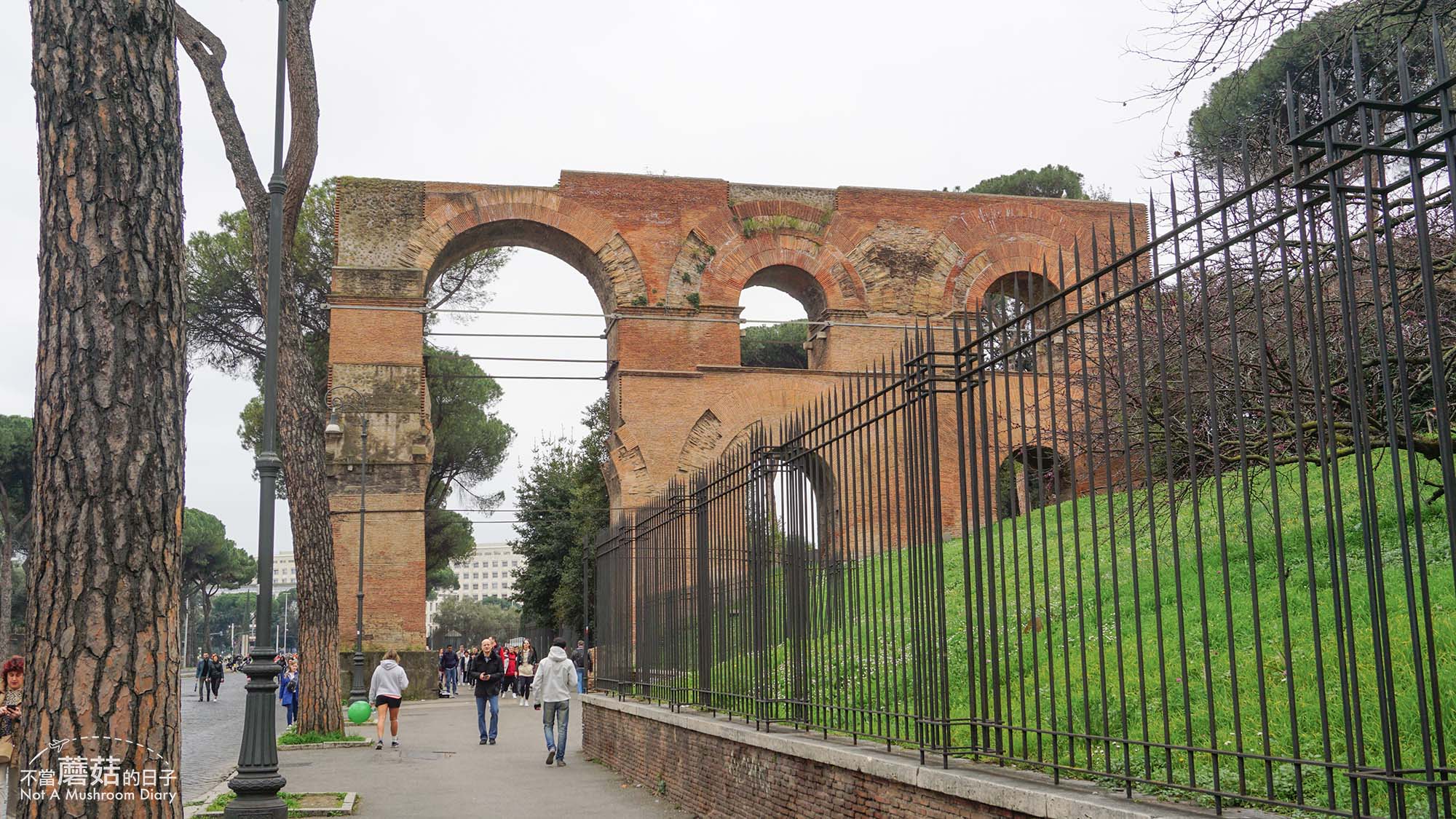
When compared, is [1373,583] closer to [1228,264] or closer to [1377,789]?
[1228,264]

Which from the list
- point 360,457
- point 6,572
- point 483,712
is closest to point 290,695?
point 360,457

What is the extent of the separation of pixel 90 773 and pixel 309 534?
11.0 metres

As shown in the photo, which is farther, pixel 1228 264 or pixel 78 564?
pixel 78 564

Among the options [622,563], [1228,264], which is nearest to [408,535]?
[622,563]

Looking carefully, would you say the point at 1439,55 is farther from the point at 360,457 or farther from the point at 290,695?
the point at 360,457

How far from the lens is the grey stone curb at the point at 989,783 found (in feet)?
12.6

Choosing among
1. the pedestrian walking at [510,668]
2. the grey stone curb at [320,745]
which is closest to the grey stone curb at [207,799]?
the grey stone curb at [320,745]

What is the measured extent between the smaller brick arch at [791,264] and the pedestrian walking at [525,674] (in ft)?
28.6

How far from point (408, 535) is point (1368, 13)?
21635 millimetres

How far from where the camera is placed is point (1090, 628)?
9250 millimetres

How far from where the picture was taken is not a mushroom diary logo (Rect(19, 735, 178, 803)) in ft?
13.6

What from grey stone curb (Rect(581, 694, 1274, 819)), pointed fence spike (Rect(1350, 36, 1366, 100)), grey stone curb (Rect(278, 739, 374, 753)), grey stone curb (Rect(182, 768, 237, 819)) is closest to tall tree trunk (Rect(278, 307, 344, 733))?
grey stone curb (Rect(278, 739, 374, 753))

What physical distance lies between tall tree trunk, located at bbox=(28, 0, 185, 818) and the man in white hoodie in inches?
323

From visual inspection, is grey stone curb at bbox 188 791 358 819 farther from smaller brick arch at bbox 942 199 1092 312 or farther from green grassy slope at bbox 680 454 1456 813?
smaller brick arch at bbox 942 199 1092 312
